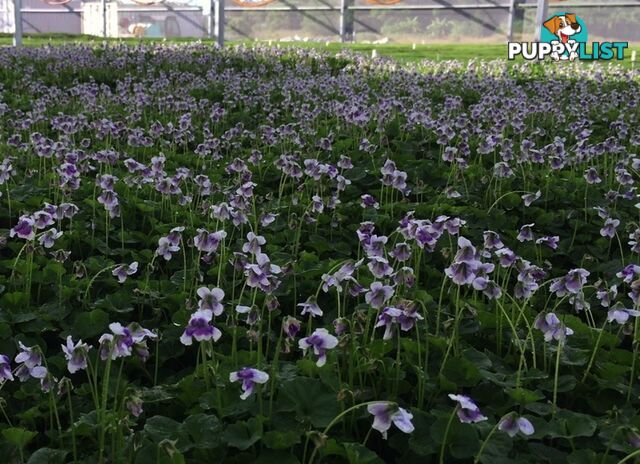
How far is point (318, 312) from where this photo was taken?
1956 mm

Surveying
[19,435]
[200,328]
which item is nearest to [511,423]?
[200,328]

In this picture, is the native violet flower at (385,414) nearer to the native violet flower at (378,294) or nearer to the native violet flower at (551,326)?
the native violet flower at (378,294)

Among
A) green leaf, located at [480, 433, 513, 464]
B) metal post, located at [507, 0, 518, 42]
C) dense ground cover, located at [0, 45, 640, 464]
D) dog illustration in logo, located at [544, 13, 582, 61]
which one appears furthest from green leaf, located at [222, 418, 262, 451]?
metal post, located at [507, 0, 518, 42]

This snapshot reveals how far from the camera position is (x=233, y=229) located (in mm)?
3529

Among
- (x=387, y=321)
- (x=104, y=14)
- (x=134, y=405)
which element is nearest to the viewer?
(x=134, y=405)

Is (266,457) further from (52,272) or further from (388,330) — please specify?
(52,272)

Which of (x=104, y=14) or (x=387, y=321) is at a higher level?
(x=104, y=14)

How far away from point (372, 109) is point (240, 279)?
3.90m

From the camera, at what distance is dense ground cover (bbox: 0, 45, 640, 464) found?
1753mm

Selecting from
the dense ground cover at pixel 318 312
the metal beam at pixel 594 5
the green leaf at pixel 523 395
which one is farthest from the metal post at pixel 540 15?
the green leaf at pixel 523 395

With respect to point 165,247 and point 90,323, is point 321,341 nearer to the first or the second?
point 90,323

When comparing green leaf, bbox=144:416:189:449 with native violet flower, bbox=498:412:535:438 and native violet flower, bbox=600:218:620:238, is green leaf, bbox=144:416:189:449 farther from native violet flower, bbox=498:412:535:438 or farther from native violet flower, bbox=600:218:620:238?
native violet flower, bbox=600:218:620:238

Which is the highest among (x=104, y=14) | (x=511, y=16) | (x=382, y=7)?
(x=382, y=7)

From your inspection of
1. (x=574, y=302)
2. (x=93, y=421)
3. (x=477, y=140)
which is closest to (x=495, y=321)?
(x=574, y=302)
